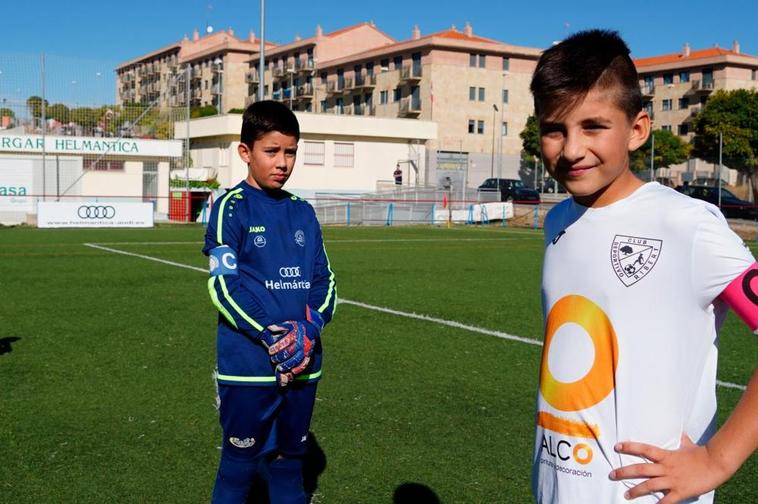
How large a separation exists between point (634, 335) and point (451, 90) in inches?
3043

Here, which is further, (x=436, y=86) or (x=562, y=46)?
(x=436, y=86)

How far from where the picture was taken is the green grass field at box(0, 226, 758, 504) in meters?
4.68

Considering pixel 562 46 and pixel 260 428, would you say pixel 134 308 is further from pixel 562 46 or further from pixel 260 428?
pixel 562 46

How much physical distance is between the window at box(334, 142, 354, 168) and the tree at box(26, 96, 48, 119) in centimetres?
2367

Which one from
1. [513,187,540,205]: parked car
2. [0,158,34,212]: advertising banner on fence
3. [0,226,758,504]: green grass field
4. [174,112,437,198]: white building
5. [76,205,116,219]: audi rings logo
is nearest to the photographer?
[0,226,758,504]: green grass field

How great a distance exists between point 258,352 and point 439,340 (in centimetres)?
569

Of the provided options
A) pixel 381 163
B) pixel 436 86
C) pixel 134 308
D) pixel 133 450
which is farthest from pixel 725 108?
pixel 133 450

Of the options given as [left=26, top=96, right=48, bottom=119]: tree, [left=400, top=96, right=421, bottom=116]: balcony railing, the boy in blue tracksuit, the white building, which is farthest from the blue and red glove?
[left=400, top=96, right=421, bottom=116]: balcony railing

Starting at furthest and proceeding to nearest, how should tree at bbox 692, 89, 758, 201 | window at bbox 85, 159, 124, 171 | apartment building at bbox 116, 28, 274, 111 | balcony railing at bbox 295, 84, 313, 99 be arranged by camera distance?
apartment building at bbox 116, 28, 274, 111 < balcony railing at bbox 295, 84, 313, 99 < tree at bbox 692, 89, 758, 201 < window at bbox 85, 159, 124, 171

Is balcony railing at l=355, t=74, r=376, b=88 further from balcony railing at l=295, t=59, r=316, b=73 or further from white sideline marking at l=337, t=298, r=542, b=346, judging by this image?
white sideline marking at l=337, t=298, r=542, b=346

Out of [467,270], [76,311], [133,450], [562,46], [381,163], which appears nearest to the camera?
[562,46]

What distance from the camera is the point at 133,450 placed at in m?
5.15

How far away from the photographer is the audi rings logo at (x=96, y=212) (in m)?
30.0

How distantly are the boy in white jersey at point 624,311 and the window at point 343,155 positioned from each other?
181ft
